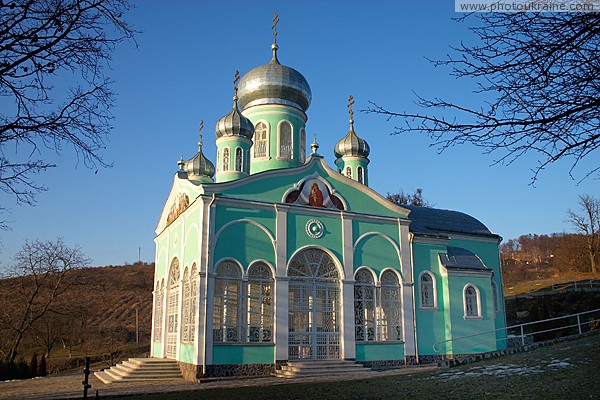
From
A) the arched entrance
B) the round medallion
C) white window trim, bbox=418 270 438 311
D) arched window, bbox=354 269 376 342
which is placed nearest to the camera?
the arched entrance

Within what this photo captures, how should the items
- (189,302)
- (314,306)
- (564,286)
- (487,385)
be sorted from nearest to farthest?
(487,385), (189,302), (314,306), (564,286)

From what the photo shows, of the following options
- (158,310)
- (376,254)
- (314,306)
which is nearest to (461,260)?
(376,254)

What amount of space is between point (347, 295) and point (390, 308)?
1973 mm

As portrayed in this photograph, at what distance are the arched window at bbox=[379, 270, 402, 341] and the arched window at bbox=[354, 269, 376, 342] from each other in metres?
0.42

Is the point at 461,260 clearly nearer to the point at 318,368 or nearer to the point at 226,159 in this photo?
the point at 318,368

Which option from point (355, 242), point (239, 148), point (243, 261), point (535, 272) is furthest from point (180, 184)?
point (535, 272)

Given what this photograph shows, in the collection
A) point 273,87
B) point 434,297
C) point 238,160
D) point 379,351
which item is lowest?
point 379,351

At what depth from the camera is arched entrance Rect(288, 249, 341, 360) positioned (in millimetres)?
16391

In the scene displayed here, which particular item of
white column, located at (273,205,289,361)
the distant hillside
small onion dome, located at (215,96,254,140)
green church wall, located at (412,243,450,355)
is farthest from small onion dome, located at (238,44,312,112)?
the distant hillside

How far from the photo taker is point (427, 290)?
19078 mm

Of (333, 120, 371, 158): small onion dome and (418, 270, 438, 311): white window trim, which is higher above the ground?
(333, 120, 371, 158): small onion dome

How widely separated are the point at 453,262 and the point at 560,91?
15.3m

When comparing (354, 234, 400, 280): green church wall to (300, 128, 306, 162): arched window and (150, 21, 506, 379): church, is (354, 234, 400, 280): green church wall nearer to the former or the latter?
(150, 21, 506, 379): church

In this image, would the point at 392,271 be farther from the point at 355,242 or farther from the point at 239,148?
the point at 239,148
